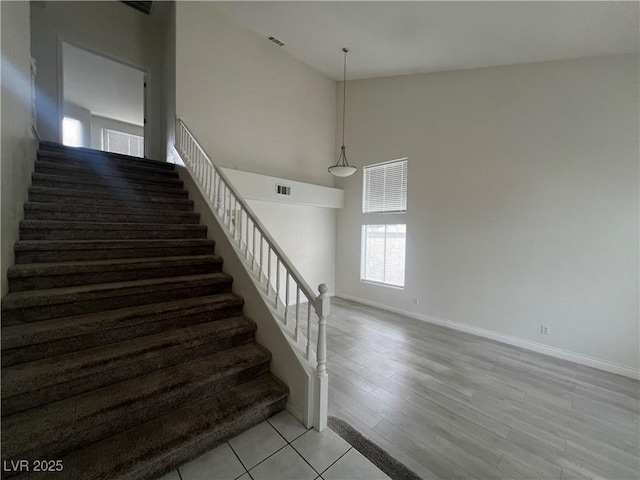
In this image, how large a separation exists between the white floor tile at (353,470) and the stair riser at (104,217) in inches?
117

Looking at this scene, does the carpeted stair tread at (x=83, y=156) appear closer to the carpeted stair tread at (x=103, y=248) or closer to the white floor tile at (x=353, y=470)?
Answer: the carpeted stair tread at (x=103, y=248)

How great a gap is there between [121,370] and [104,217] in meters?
1.84

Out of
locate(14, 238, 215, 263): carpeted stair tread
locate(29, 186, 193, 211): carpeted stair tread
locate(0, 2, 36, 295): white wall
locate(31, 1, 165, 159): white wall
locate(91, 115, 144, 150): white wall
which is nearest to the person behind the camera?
locate(0, 2, 36, 295): white wall

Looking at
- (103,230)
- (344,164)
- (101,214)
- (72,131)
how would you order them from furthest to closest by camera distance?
(72,131) → (344,164) → (101,214) → (103,230)

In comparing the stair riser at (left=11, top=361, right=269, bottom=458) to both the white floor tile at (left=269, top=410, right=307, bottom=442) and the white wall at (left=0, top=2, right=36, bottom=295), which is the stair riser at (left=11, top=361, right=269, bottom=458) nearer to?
the white floor tile at (left=269, top=410, right=307, bottom=442)

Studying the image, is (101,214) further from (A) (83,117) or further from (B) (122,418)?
(A) (83,117)

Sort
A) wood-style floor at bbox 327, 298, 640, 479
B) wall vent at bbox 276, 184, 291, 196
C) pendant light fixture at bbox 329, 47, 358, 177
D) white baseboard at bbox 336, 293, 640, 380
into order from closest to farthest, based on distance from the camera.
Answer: wood-style floor at bbox 327, 298, 640, 479 → white baseboard at bbox 336, 293, 640, 380 → pendant light fixture at bbox 329, 47, 358, 177 → wall vent at bbox 276, 184, 291, 196

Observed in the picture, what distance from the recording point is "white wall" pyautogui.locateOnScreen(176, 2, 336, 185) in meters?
4.49

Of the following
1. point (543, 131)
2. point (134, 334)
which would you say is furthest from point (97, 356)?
point (543, 131)

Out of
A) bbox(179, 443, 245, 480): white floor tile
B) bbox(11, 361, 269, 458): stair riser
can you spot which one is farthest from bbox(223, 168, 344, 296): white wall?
bbox(179, 443, 245, 480): white floor tile

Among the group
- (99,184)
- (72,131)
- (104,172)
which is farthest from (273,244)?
(72,131)

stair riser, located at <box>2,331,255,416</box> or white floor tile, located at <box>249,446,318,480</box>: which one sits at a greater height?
stair riser, located at <box>2,331,255,416</box>

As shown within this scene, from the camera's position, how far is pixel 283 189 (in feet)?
17.2

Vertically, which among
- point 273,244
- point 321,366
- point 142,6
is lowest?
point 321,366
